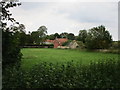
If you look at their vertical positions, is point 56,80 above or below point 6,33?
below

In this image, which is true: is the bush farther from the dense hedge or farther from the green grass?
the green grass

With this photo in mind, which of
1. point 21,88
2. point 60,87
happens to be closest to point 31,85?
point 21,88

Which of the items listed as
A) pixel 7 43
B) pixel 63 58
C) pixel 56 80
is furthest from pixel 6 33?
pixel 63 58

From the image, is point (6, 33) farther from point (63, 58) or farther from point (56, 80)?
point (63, 58)

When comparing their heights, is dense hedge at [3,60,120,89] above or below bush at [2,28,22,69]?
below

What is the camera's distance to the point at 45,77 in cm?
237

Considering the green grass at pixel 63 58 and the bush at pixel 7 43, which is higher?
the bush at pixel 7 43

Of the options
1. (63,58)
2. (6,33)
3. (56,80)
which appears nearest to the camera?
(56,80)

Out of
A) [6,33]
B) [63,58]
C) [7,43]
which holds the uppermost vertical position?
[6,33]

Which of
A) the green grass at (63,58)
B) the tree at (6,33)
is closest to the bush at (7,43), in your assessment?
the tree at (6,33)

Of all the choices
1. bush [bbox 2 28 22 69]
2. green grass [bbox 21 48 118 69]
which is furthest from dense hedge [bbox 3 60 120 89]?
green grass [bbox 21 48 118 69]

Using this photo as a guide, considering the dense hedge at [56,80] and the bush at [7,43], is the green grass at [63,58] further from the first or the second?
the dense hedge at [56,80]

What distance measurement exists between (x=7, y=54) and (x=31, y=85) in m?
0.93

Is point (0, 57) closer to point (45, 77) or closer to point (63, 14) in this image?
point (45, 77)
